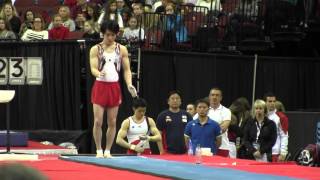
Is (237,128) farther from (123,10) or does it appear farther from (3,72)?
(123,10)

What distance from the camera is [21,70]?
40.7 feet

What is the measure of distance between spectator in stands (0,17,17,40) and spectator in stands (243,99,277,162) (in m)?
6.05

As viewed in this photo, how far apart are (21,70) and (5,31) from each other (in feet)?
6.85

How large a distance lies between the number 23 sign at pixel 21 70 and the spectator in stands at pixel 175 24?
8.53ft

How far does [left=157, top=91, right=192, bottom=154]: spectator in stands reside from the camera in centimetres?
974

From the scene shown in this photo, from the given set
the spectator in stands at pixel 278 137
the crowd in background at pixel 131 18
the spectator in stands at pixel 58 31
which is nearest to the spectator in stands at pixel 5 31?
the crowd in background at pixel 131 18

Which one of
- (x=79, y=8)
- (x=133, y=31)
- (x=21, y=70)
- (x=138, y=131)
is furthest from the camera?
(x=79, y=8)

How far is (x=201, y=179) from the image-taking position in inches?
202

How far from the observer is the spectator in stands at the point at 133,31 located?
43.8 ft

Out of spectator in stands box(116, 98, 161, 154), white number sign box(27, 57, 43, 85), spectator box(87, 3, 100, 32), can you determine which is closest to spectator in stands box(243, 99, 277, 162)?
spectator in stands box(116, 98, 161, 154)

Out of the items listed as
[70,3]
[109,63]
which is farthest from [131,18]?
[109,63]

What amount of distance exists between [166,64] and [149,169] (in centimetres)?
723

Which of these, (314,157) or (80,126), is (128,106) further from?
(314,157)

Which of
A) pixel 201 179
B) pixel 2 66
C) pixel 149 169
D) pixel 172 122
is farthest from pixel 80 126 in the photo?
pixel 201 179
